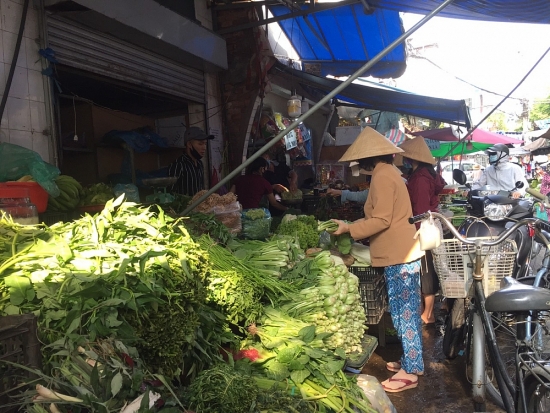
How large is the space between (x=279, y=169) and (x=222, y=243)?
579 centimetres

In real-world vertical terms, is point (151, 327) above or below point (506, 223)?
above

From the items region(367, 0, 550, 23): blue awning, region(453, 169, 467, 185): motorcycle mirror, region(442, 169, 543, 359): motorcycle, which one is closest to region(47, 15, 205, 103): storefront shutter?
region(367, 0, 550, 23): blue awning

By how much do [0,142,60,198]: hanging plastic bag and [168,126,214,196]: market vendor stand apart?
232 cm

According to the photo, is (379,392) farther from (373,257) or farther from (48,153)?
(48,153)

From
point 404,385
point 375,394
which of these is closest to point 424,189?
point 404,385

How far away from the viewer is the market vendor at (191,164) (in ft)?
17.0

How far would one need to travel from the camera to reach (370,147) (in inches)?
155

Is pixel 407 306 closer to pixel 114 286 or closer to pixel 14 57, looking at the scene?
pixel 114 286

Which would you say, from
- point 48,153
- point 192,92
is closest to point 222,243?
point 48,153

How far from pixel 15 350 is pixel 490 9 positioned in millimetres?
5363

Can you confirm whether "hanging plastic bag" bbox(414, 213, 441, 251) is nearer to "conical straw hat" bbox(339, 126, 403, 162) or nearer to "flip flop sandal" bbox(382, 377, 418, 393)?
"conical straw hat" bbox(339, 126, 403, 162)

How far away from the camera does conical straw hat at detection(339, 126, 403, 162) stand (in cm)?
389

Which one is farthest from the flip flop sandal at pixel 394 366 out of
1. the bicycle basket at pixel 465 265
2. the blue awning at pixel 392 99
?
the blue awning at pixel 392 99

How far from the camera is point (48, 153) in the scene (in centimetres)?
409
